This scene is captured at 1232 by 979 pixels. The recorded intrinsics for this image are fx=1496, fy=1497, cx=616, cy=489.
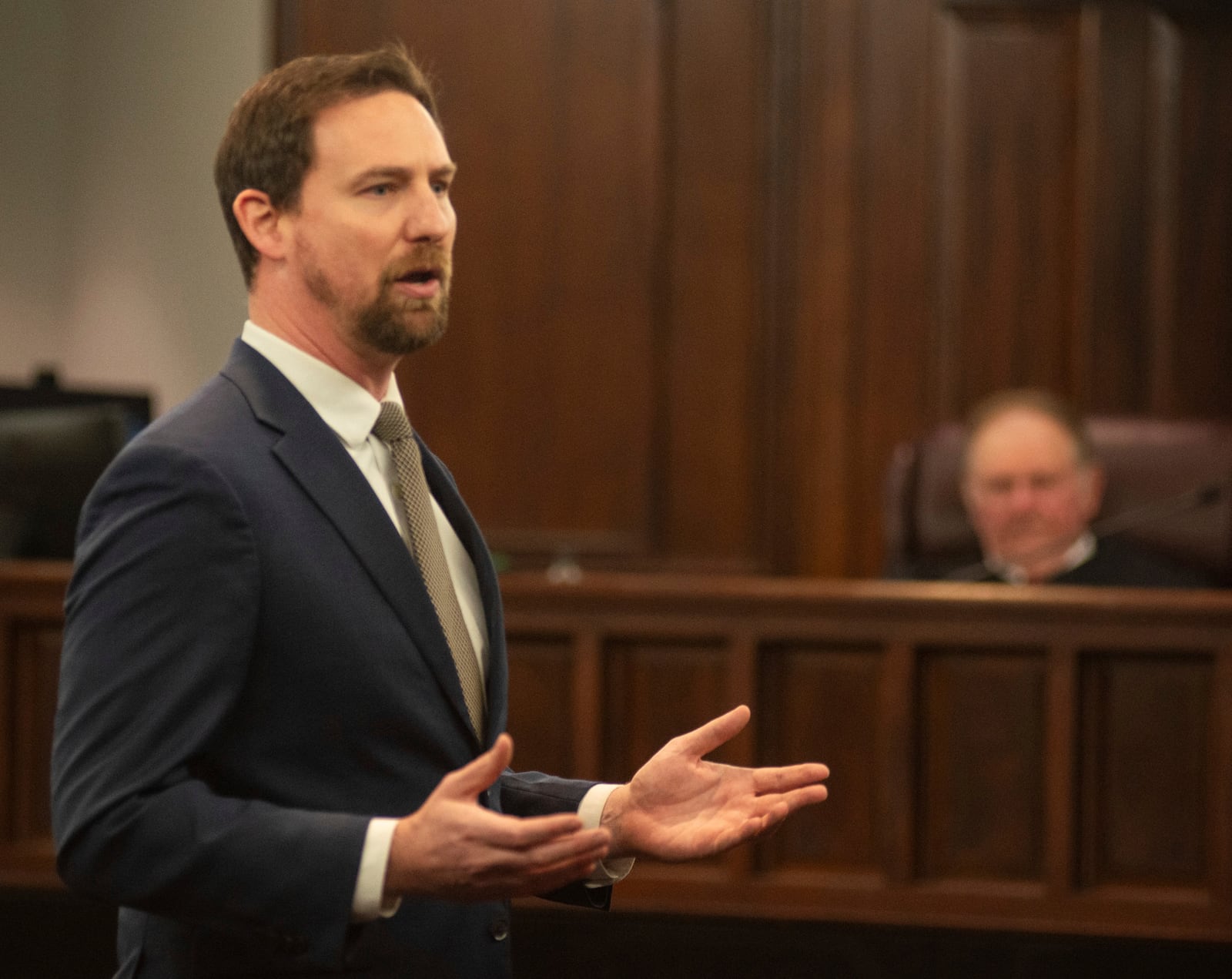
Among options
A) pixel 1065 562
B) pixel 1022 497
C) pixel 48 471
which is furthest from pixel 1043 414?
pixel 48 471

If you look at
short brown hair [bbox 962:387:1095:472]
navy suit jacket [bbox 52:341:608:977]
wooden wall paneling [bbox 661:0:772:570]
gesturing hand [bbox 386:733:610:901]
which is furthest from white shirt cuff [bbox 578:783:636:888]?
wooden wall paneling [bbox 661:0:772:570]

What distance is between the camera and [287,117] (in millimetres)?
1215

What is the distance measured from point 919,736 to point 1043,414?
1113 mm

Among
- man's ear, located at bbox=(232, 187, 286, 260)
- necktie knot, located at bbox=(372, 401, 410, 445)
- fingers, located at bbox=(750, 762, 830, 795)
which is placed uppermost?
man's ear, located at bbox=(232, 187, 286, 260)

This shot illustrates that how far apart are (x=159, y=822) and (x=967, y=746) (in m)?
1.81

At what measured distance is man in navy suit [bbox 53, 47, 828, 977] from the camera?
3.39ft

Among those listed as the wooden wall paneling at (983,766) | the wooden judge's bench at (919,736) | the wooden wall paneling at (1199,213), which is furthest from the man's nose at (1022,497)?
the wooden wall paneling at (1199,213)

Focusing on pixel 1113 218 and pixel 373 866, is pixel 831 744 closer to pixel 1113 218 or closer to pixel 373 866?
pixel 373 866

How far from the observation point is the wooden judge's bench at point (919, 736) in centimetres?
252

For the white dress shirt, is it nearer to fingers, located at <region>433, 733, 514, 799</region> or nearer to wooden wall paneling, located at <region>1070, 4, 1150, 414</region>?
fingers, located at <region>433, 733, 514, 799</region>

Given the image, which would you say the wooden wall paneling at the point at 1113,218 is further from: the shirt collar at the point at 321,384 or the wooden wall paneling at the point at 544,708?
the shirt collar at the point at 321,384

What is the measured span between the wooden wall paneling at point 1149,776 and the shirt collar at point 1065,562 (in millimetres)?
753

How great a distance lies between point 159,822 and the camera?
102 cm

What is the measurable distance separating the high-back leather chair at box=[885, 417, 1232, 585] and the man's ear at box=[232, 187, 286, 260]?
2425mm
